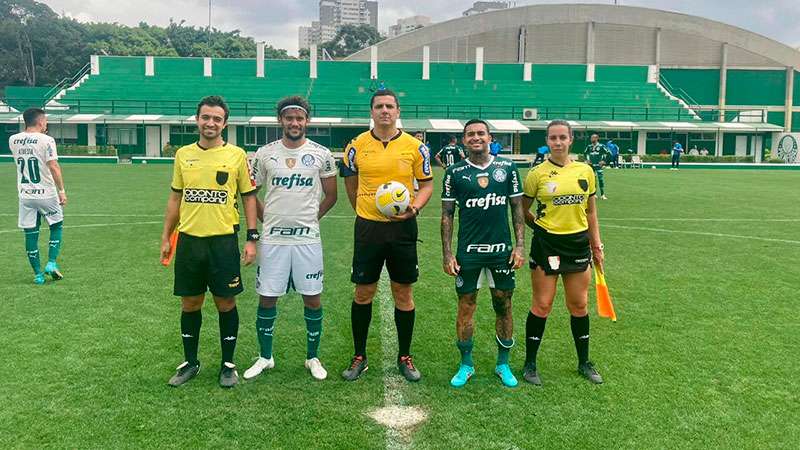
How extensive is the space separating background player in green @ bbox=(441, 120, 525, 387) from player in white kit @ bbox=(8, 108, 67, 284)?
5453 millimetres

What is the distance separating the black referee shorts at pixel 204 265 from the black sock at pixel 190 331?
207 millimetres

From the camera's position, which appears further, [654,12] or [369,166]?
[654,12]

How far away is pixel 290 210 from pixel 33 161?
4.71 meters

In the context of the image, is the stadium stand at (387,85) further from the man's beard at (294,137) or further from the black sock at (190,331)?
the black sock at (190,331)

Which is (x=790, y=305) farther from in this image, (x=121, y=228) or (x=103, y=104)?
(x=103, y=104)

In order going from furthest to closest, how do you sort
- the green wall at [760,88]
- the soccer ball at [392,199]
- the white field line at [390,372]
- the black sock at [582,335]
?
the green wall at [760,88]
the black sock at [582,335]
the soccer ball at [392,199]
the white field line at [390,372]

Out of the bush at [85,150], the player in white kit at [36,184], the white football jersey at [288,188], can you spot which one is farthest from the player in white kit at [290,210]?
the bush at [85,150]

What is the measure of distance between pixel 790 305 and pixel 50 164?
8.74 m

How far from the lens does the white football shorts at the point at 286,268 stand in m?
4.82

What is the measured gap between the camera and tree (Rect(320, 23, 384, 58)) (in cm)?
11088

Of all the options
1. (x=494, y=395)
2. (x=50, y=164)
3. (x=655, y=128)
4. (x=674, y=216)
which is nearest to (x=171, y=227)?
(x=494, y=395)

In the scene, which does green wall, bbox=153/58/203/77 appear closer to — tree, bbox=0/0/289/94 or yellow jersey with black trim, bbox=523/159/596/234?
tree, bbox=0/0/289/94

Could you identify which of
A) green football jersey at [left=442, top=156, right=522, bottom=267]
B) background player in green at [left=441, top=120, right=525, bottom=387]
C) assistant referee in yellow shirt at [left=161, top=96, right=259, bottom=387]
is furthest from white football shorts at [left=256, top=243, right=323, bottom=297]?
green football jersey at [left=442, top=156, right=522, bottom=267]

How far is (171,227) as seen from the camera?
191 inches
